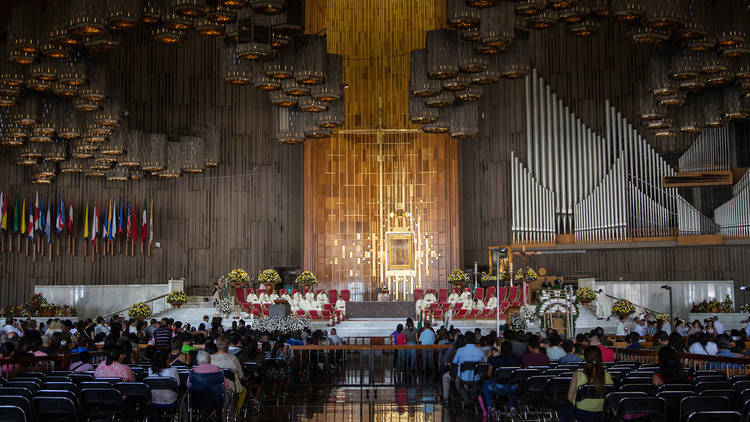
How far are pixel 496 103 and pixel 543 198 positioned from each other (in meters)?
4.00

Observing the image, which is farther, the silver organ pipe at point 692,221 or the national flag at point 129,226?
the national flag at point 129,226

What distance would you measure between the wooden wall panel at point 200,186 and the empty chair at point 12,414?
2262 cm

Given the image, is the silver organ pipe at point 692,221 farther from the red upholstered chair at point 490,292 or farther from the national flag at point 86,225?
the national flag at point 86,225

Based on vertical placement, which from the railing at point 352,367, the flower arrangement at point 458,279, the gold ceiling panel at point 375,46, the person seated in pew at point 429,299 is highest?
the gold ceiling panel at point 375,46

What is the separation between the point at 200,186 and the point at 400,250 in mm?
7727

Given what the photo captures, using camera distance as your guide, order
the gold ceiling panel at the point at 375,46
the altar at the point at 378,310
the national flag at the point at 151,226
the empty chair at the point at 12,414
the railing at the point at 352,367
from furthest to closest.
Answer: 1. the gold ceiling panel at the point at 375,46
2. the national flag at the point at 151,226
3. the altar at the point at 378,310
4. the railing at the point at 352,367
5. the empty chair at the point at 12,414

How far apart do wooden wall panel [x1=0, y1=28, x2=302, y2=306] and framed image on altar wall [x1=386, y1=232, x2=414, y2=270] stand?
11.4 ft

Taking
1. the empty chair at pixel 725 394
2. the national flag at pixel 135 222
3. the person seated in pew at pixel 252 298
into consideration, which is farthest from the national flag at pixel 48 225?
the empty chair at pixel 725 394

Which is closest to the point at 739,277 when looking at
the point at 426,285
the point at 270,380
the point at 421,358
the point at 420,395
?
the point at 426,285

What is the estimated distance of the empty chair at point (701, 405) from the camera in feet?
21.7

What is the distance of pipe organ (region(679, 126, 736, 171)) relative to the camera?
25.2m

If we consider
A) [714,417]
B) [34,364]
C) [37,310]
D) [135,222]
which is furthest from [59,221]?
[714,417]

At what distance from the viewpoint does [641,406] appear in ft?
22.5

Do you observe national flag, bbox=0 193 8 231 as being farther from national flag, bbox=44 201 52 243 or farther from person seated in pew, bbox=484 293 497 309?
person seated in pew, bbox=484 293 497 309
